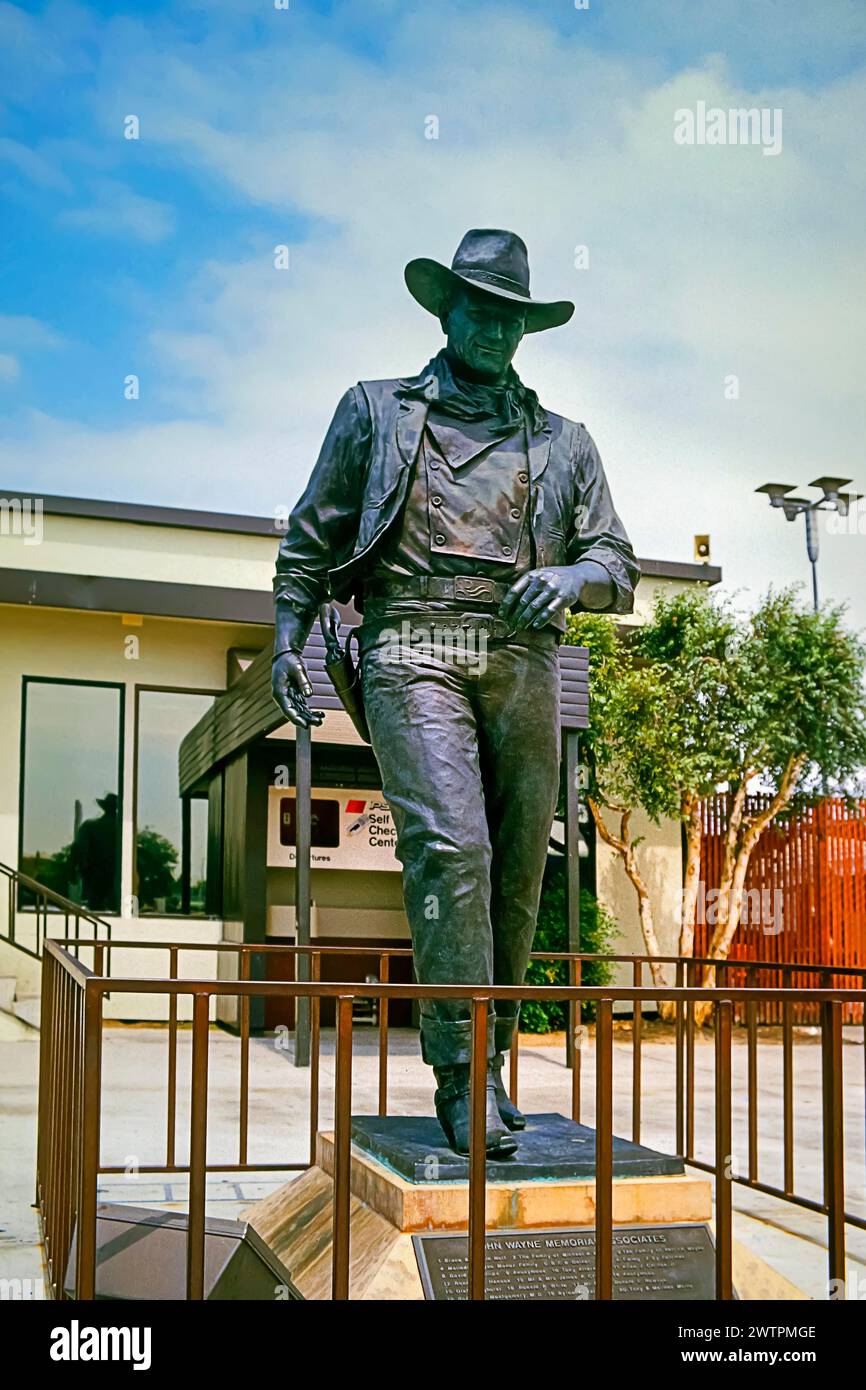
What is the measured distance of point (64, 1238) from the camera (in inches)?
143

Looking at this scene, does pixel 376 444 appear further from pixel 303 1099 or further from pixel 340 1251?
pixel 303 1099

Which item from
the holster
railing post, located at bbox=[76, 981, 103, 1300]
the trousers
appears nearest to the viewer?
railing post, located at bbox=[76, 981, 103, 1300]

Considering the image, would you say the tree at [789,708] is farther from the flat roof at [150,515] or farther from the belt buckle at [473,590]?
the belt buckle at [473,590]

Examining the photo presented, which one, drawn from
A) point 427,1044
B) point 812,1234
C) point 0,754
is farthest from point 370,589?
point 0,754

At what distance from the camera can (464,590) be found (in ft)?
12.7

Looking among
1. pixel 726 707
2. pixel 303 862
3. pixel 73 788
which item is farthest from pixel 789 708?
pixel 73 788

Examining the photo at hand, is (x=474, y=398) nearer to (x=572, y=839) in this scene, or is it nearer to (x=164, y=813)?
(x=572, y=839)

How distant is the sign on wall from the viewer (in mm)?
14289

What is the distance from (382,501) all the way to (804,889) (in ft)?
42.0

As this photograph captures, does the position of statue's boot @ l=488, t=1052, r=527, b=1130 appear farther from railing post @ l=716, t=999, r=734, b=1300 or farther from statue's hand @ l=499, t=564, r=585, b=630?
statue's hand @ l=499, t=564, r=585, b=630

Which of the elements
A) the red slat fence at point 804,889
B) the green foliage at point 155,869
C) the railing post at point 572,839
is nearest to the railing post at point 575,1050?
the railing post at point 572,839

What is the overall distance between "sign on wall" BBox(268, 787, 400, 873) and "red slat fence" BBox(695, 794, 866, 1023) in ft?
11.8

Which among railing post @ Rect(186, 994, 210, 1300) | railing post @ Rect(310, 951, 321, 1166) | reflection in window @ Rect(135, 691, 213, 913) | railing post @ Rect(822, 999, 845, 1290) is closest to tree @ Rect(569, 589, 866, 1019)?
reflection in window @ Rect(135, 691, 213, 913)
